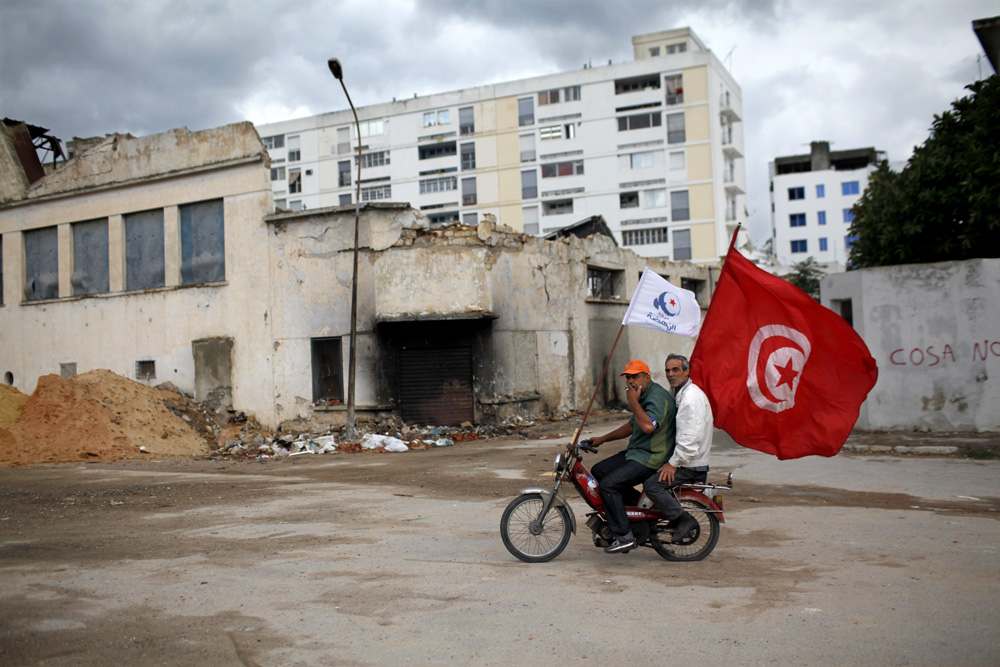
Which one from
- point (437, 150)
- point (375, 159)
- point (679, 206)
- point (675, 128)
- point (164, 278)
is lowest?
point (164, 278)

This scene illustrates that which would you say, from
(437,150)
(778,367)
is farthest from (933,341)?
(437,150)

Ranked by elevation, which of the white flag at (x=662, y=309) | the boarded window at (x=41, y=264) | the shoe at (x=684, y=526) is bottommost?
the shoe at (x=684, y=526)

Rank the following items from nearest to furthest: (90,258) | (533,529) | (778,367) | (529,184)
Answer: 1. (533,529)
2. (778,367)
3. (90,258)
4. (529,184)

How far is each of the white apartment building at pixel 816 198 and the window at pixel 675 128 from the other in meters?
22.1

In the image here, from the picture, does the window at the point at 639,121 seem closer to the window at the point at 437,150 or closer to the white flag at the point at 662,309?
the window at the point at 437,150

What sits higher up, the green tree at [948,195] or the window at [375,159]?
the window at [375,159]

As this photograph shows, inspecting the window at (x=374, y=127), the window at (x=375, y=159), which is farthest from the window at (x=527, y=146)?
the window at (x=374, y=127)

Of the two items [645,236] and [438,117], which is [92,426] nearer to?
[645,236]

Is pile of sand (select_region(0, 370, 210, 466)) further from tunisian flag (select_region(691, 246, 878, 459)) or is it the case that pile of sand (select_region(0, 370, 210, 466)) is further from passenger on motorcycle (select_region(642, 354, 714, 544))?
tunisian flag (select_region(691, 246, 878, 459))

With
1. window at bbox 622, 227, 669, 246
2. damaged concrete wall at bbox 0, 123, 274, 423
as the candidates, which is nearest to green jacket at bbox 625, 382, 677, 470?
damaged concrete wall at bbox 0, 123, 274, 423

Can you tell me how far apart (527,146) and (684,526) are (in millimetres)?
56547

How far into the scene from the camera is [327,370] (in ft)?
63.8

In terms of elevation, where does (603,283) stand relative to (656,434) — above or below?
above

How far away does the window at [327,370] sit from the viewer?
63.1 ft
